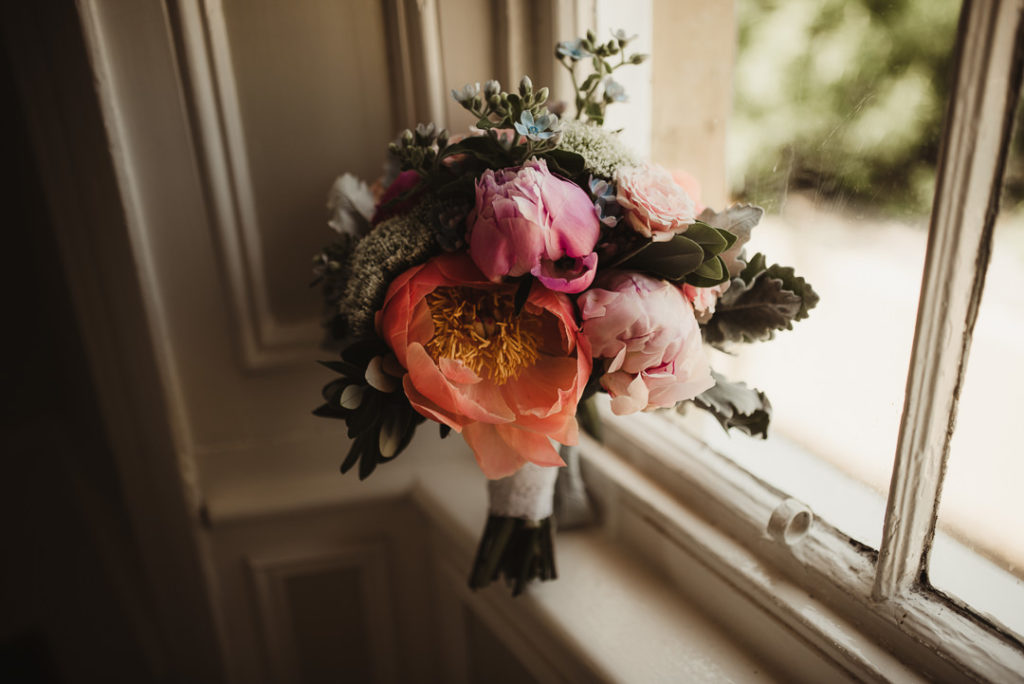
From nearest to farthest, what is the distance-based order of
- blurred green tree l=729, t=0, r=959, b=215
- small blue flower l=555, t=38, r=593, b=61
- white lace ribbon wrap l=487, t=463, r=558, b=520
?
blurred green tree l=729, t=0, r=959, b=215 → small blue flower l=555, t=38, r=593, b=61 → white lace ribbon wrap l=487, t=463, r=558, b=520

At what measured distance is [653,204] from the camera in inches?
22.1

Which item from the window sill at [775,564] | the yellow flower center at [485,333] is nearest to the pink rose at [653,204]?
the yellow flower center at [485,333]

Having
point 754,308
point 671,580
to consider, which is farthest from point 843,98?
point 671,580

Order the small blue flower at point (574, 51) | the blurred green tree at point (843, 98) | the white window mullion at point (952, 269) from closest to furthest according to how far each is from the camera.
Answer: the white window mullion at point (952, 269)
the blurred green tree at point (843, 98)
the small blue flower at point (574, 51)

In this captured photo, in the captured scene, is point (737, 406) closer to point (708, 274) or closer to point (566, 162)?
point (708, 274)

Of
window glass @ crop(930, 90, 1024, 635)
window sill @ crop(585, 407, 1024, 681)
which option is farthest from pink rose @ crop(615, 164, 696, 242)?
window sill @ crop(585, 407, 1024, 681)

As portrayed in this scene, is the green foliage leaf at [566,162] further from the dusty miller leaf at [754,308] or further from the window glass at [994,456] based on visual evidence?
the window glass at [994,456]

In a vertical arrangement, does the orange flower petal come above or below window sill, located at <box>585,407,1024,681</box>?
above

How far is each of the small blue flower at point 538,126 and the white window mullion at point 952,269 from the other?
304 mm

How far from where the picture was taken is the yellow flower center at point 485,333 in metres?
0.60

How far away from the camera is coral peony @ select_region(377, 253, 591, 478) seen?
1.87ft

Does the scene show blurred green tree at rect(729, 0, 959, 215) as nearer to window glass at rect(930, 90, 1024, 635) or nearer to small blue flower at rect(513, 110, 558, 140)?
window glass at rect(930, 90, 1024, 635)

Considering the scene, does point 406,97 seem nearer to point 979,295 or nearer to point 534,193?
point 534,193

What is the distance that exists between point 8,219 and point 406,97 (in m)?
1.34
